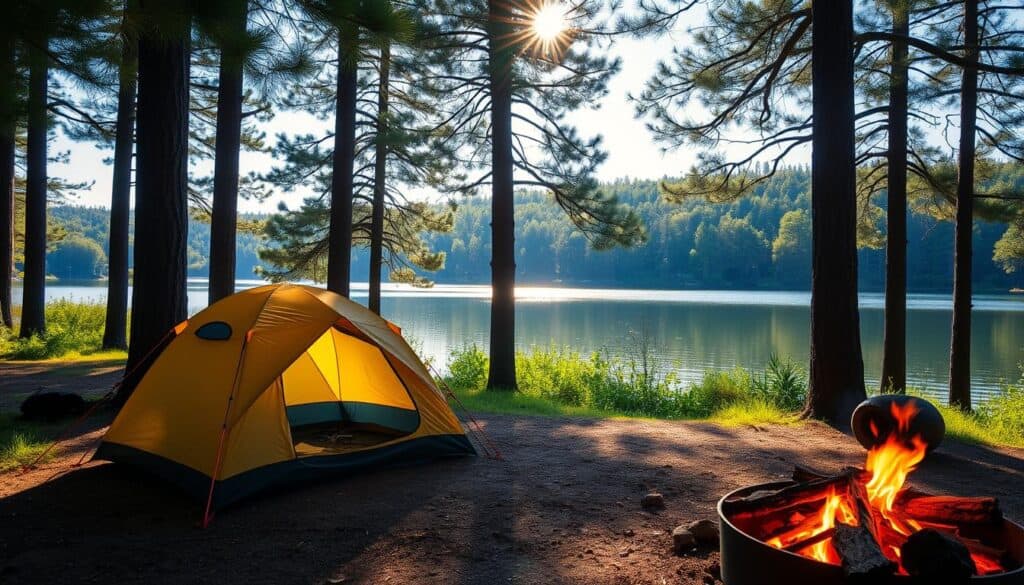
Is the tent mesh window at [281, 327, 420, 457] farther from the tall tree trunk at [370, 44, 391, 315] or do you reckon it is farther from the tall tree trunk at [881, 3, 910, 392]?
the tall tree trunk at [881, 3, 910, 392]

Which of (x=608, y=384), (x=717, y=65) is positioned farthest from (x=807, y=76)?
(x=608, y=384)

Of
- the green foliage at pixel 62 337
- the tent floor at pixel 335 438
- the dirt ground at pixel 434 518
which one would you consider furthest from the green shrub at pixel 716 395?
the green foliage at pixel 62 337

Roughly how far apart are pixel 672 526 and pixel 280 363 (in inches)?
113

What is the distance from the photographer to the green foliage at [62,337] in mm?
12070

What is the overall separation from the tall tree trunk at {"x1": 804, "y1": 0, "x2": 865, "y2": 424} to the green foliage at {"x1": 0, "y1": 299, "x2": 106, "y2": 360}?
13.2 meters

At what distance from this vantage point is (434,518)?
394 centimetres

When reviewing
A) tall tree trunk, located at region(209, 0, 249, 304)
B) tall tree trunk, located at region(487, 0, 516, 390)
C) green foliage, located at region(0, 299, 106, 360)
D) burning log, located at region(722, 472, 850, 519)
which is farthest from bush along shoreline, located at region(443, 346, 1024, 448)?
green foliage, located at region(0, 299, 106, 360)

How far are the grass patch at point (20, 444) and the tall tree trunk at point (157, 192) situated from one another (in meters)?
0.86

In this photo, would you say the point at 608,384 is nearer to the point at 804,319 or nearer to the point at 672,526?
the point at 672,526

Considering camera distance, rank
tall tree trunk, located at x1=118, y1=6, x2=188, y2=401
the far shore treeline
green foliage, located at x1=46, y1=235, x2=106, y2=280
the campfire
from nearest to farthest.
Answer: the campfire → tall tree trunk, located at x1=118, y1=6, x2=188, y2=401 → the far shore treeline → green foliage, located at x1=46, y1=235, x2=106, y2=280

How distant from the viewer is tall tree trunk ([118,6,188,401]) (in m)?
6.35

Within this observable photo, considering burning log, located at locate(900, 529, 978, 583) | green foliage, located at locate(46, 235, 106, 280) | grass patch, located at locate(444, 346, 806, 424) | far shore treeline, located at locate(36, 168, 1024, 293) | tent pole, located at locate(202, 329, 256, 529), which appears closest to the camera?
burning log, located at locate(900, 529, 978, 583)

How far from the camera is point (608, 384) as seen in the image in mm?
10539

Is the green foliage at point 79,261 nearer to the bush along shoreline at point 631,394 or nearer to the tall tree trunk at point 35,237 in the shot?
the tall tree trunk at point 35,237
